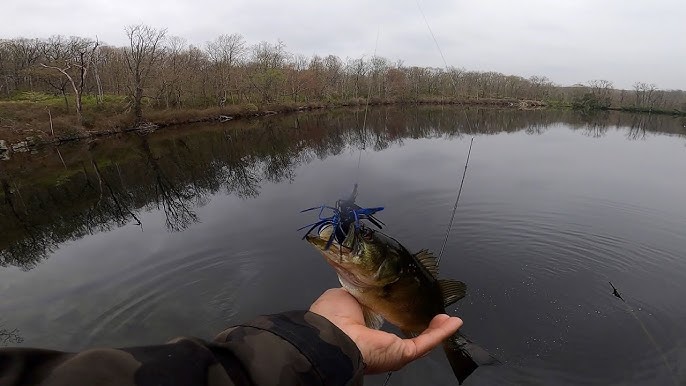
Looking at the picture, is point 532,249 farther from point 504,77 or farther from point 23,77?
point 504,77

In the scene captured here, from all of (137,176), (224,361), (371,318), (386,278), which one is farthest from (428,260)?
(137,176)

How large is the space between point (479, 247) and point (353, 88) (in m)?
73.3

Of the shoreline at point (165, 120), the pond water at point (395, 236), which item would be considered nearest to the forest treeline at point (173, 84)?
the shoreline at point (165, 120)

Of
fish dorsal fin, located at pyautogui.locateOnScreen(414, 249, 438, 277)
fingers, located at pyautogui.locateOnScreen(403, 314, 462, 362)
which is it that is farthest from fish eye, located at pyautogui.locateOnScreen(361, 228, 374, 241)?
fish dorsal fin, located at pyautogui.locateOnScreen(414, 249, 438, 277)

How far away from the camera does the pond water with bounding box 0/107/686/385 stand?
20.5ft

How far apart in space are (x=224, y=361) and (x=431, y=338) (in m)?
1.31

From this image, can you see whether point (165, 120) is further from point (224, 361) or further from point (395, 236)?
point (224, 361)

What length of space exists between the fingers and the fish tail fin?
139 centimetres

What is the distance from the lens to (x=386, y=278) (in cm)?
238

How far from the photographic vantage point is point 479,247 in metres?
9.41

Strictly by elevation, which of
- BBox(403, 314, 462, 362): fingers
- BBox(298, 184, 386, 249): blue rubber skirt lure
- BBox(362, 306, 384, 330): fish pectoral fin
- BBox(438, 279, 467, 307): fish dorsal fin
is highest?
BBox(298, 184, 386, 249): blue rubber skirt lure

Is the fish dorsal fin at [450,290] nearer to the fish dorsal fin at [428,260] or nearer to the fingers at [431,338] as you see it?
the fish dorsal fin at [428,260]

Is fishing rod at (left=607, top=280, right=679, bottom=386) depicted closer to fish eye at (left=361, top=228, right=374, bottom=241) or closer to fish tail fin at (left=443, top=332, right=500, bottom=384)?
fish tail fin at (left=443, top=332, right=500, bottom=384)

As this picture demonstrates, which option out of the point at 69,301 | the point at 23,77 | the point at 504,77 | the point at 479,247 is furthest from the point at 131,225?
the point at 504,77
